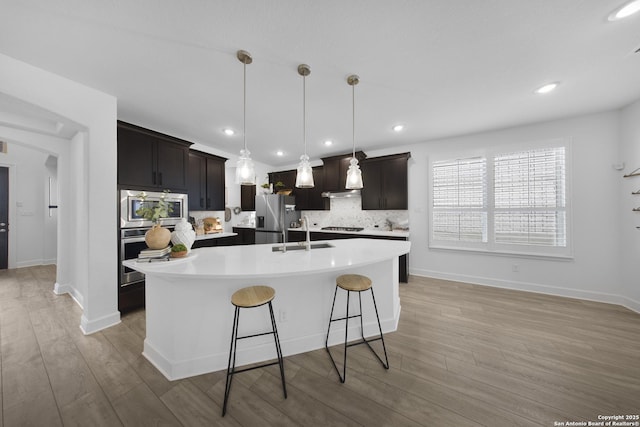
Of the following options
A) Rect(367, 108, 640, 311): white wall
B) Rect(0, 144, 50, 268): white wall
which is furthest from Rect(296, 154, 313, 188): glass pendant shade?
Rect(0, 144, 50, 268): white wall

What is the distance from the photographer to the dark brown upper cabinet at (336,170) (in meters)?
4.28

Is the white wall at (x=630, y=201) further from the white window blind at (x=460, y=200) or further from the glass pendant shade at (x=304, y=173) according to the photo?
the glass pendant shade at (x=304, y=173)

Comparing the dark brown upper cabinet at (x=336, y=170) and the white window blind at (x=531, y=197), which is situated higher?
the dark brown upper cabinet at (x=336, y=170)

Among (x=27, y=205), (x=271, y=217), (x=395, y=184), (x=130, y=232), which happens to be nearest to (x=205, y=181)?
(x=271, y=217)

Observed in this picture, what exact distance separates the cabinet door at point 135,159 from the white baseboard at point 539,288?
463 centimetres

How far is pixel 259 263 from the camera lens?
5.31ft

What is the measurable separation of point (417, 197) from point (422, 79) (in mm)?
2354

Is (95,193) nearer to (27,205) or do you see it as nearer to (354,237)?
(354,237)

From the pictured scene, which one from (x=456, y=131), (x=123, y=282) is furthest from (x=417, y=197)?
(x=123, y=282)

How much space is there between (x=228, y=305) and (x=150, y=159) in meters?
2.46

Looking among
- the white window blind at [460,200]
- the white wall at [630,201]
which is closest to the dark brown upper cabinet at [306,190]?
the white window blind at [460,200]

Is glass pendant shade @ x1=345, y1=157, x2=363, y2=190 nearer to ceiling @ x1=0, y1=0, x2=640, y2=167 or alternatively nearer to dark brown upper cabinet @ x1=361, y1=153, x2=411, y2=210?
ceiling @ x1=0, y1=0, x2=640, y2=167

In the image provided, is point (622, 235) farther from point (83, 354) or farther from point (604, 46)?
point (83, 354)

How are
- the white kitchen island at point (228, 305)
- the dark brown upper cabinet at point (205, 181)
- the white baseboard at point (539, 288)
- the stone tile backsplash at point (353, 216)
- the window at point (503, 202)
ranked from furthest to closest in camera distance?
the stone tile backsplash at point (353, 216)
the dark brown upper cabinet at point (205, 181)
the window at point (503, 202)
the white baseboard at point (539, 288)
the white kitchen island at point (228, 305)
